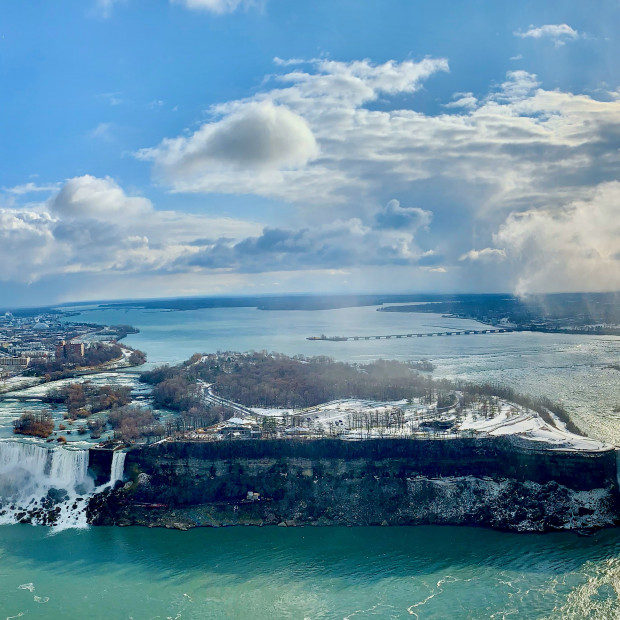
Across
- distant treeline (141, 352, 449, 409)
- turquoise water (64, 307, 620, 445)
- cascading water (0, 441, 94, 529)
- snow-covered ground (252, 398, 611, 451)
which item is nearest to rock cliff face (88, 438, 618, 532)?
cascading water (0, 441, 94, 529)

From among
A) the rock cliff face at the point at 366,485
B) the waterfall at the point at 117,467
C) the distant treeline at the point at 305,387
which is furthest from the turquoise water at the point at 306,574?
the distant treeline at the point at 305,387

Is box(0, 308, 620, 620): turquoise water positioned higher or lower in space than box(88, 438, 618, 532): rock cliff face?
lower

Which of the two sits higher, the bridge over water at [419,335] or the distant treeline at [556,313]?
the distant treeline at [556,313]

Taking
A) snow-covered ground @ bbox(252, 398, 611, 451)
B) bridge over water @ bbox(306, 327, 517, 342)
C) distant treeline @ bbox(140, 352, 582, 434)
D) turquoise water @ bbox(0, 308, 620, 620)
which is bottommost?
turquoise water @ bbox(0, 308, 620, 620)

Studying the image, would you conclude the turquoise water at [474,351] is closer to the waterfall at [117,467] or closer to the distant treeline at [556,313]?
the distant treeline at [556,313]

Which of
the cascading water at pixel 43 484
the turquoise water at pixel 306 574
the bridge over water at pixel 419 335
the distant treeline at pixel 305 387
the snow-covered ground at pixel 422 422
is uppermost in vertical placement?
the bridge over water at pixel 419 335

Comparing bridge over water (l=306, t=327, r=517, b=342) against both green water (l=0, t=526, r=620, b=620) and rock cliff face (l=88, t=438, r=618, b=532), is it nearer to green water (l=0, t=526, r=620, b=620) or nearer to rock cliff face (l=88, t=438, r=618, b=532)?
rock cliff face (l=88, t=438, r=618, b=532)

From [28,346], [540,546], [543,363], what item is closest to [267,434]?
[540,546]
